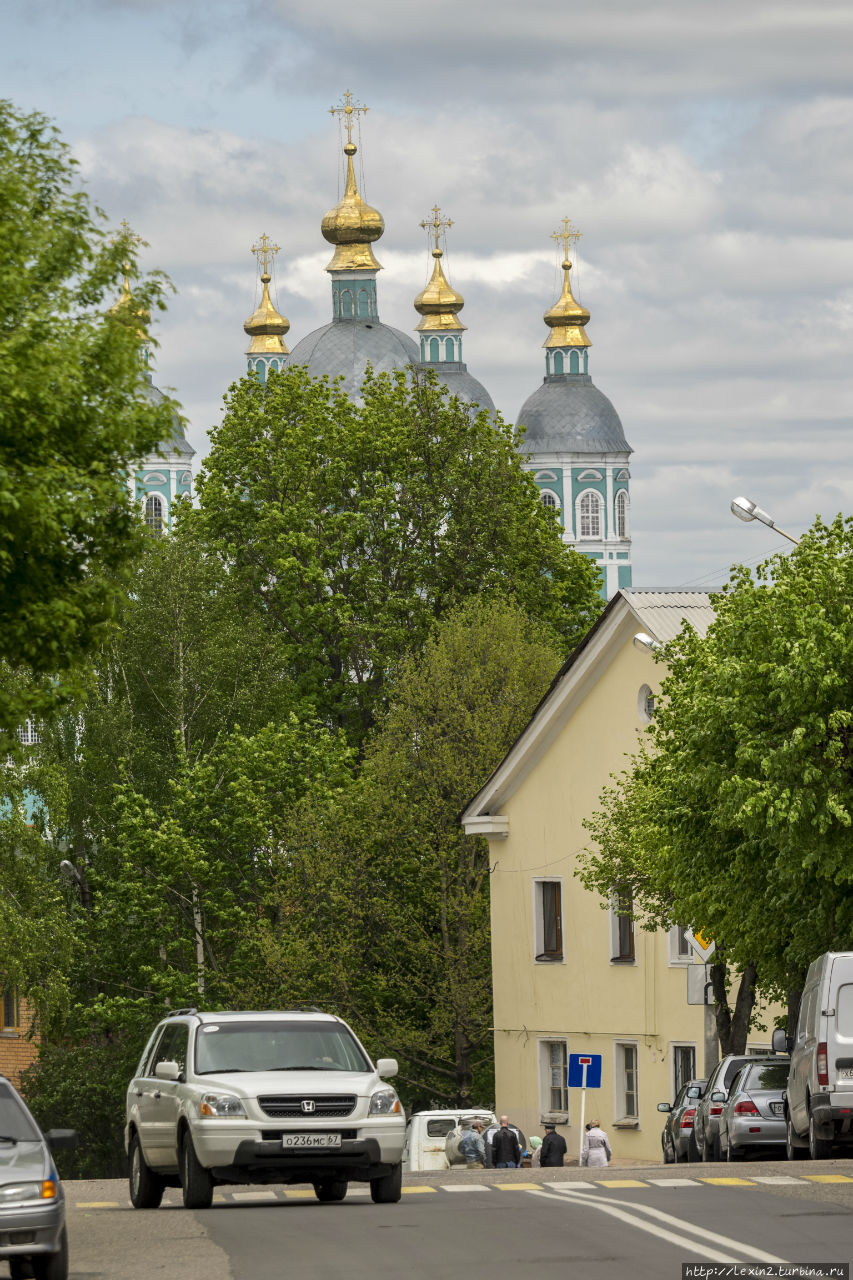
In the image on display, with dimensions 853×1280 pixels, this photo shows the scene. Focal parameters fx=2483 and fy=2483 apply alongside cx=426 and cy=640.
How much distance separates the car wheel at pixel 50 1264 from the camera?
12.3 m

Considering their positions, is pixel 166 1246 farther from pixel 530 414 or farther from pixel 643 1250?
pixel 530 414

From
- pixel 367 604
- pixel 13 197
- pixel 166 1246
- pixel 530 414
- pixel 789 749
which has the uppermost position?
pixel 530 414

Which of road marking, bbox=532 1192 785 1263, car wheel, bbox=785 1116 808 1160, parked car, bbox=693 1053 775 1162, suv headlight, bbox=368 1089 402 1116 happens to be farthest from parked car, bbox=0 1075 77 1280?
parked car, bbox=693 1053 775 1162

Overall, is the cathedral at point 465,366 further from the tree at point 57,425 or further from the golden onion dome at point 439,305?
the tree at point 57,425

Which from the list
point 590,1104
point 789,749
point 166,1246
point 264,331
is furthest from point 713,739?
point 264,331

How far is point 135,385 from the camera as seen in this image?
61.8 feet

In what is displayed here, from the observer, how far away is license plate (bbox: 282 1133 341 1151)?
674 inches

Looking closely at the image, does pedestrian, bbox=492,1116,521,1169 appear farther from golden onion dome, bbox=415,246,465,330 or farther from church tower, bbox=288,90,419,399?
golden onion dome, bbox=415,246,465,330

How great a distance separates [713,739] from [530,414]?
124111 millimetres

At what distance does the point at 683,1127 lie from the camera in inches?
1195

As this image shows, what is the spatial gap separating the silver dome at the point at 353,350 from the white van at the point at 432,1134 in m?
79.4

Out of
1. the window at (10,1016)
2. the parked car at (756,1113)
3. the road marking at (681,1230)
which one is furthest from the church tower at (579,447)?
the road marking at (681,1230)

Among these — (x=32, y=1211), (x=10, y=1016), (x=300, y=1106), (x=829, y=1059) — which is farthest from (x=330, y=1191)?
(x=10, y=1016)

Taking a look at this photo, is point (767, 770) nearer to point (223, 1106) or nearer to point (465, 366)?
point (223, 1106)
